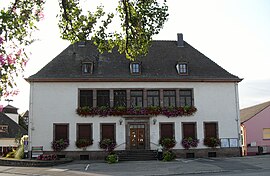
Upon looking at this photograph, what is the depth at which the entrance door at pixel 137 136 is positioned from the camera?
98.7 feet

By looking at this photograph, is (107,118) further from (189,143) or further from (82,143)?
(189,143)

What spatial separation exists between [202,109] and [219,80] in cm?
289

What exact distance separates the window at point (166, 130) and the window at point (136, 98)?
8.58 ft

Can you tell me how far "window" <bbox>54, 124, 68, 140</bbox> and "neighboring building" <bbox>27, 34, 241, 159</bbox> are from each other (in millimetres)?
72

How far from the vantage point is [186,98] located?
31.0m

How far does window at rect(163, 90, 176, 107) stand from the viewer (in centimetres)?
3067

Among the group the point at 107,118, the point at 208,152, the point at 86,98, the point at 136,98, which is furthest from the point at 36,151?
the point at 208,152

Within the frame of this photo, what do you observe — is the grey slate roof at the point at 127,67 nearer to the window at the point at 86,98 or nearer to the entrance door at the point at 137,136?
the window at the point at 86,98

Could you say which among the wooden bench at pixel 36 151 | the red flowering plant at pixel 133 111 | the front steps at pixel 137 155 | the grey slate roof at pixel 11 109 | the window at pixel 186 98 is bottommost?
the front steps at pixel 137 155

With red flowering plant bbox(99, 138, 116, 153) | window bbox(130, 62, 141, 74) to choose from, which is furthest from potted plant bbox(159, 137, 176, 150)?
window bbox(130, 62, 141, 74)

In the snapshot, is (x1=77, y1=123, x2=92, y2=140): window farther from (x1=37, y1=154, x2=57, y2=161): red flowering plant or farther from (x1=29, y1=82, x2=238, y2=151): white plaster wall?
(x1=37, y1=154, x2=57, y2=161): red flowering plant

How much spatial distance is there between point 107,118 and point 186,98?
22.9 ft

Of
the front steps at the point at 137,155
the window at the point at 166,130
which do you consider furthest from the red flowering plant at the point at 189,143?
the front steps at the point at 137,155

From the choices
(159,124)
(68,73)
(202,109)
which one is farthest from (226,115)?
(68,73)
